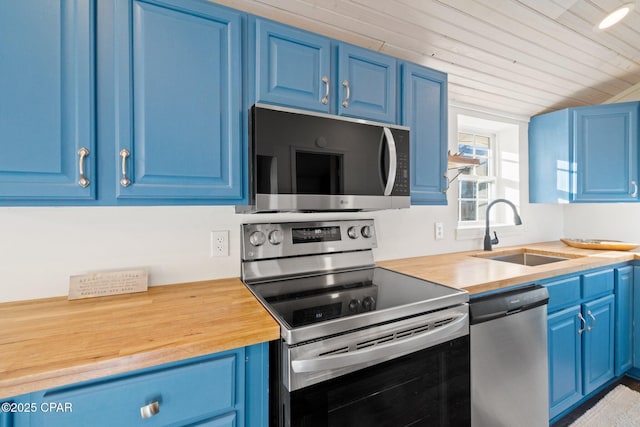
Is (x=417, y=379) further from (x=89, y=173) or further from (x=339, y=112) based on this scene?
(x=89, y=173)

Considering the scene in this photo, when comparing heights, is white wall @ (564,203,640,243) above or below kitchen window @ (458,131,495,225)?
below

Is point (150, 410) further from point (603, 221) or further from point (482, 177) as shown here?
point (603, 221)

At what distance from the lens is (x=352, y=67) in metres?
1.43

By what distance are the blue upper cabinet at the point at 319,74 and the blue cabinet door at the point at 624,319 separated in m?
2.03

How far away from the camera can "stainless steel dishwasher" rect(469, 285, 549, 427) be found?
1.31 m

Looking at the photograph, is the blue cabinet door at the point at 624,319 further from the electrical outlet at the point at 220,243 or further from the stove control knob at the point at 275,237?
the electrical outlet at the point at 220,243

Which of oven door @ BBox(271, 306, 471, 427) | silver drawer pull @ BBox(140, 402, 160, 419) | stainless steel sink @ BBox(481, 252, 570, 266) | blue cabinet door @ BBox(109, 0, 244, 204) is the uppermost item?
blue cabinet door @ BBox(109, 0, 244, 204)

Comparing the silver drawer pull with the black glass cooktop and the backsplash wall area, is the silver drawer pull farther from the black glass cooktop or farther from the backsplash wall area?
the backsplash wall area

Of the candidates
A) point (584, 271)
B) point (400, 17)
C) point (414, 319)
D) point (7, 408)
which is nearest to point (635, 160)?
point (584, 271)

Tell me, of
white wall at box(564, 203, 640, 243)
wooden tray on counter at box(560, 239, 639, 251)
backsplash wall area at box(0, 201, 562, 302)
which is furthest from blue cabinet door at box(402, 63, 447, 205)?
white wall at box(564, 203, 640, 243)

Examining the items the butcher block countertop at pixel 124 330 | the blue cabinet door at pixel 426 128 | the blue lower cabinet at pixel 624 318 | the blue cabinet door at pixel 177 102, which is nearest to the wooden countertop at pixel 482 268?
the butcher block countertop at pixel 124 330

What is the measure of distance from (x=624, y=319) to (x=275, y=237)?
2557 millimetres

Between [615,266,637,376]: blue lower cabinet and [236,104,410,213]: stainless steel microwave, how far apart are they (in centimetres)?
184

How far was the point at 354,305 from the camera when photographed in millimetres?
1108
